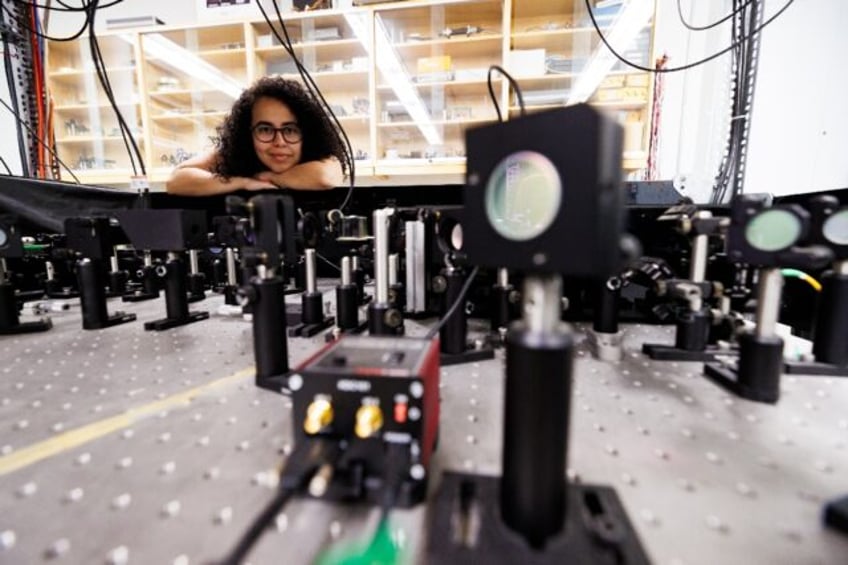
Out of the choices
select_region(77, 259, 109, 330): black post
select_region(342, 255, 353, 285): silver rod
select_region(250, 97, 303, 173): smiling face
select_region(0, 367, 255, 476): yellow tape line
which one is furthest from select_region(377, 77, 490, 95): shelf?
select_region(0, 367, 255, 476): yellow tape line

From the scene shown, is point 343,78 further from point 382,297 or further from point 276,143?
point 382,297

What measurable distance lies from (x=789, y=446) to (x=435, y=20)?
102 inches

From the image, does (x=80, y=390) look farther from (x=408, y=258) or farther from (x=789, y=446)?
(x=789, y=446)

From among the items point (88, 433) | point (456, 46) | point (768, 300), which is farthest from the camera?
point (456, 46)

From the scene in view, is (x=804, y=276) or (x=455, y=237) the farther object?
(x=804, y=276)

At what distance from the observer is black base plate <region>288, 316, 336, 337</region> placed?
1.10 m

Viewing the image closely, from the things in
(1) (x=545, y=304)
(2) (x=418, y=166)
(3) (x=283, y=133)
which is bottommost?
(1) (x=545, y=304)

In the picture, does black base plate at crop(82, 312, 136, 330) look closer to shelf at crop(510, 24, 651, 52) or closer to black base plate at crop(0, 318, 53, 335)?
black base plate at crop(0, 318, 53, 335)

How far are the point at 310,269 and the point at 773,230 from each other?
1058 millimetres

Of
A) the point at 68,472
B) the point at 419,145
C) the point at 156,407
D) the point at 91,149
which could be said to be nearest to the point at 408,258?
the point at 156,407

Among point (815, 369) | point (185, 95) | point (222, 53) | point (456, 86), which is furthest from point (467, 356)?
point (185, 95)

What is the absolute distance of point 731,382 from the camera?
28.5 inches

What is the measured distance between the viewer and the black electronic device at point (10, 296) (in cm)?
113

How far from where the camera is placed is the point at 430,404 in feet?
1.55
